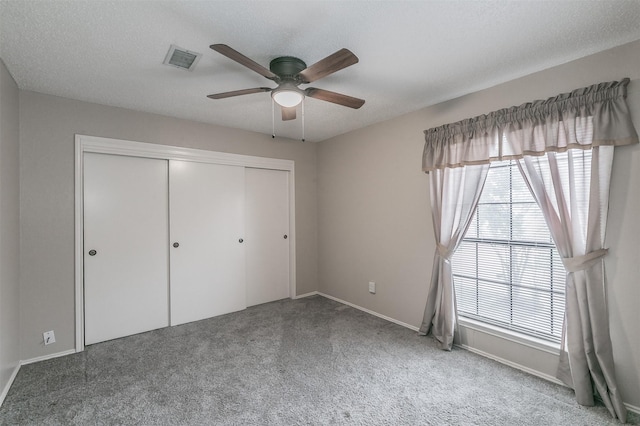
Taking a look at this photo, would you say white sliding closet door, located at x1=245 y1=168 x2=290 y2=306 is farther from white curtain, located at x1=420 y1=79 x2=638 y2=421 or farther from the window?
white curtain, located at x1=420 y1=79 x2=638 y2=421

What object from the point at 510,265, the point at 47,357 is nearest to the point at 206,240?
the point at 47,357

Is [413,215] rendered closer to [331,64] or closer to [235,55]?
[331,64]

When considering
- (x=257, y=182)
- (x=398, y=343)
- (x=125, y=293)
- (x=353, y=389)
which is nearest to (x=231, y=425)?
(x=353, y=389)

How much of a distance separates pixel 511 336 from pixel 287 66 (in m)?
2.79

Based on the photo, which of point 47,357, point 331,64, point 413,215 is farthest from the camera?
point 413,215

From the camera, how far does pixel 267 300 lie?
4.11m

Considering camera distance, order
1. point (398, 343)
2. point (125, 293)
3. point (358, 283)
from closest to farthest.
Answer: point (398, 343) → point (125, 293) → point (358, 283)

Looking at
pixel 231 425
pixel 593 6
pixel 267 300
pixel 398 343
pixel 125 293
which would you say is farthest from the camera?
pixel 267 300

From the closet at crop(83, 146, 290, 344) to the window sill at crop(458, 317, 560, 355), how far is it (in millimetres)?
2517

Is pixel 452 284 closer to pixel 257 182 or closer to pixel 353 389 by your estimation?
pixel 353 389

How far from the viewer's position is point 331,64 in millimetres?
1688

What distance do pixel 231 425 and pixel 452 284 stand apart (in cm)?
217

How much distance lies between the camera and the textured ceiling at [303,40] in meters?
1.57

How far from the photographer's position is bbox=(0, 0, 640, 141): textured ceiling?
5.14 ft
